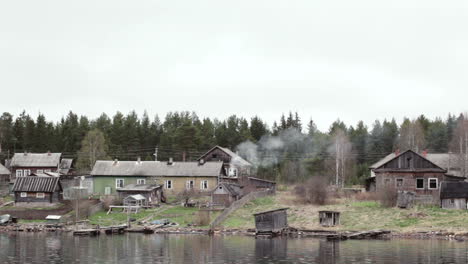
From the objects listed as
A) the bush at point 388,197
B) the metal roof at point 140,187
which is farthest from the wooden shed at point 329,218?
the metal roof at point 140,187

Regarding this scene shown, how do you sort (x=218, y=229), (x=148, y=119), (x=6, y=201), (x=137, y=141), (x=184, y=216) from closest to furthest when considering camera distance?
(x=218, y=229)
(x=184, y=216)
(x=6, y=201)
(x=137, y=141)
(x=148, y=119)

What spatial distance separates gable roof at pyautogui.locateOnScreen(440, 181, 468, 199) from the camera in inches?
2688

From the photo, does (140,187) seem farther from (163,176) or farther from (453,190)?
(453,190)

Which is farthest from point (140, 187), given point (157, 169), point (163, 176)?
point (157, 169)

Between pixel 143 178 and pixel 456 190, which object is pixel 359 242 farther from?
pixel 143 178

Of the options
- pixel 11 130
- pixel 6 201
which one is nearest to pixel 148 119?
pixel 11 130

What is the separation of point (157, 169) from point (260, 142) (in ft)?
111

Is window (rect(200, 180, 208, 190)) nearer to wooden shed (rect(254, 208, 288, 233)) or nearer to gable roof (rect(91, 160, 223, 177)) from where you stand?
gable roof (rect(91, 160, 223, 177))

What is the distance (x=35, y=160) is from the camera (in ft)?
335

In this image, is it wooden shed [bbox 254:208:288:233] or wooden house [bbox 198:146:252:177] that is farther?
wooden house [bbox 198:146:252:177]

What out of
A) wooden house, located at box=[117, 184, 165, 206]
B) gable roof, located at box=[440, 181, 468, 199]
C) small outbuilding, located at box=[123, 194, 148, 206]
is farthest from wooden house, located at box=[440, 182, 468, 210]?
small outbuilding, located at box=[123, 194, 148, 206]

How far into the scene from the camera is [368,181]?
289 feet

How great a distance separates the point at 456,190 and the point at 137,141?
70472 mm

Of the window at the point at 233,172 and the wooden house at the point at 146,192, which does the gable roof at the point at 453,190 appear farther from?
the wooden house at the point at 146,192
